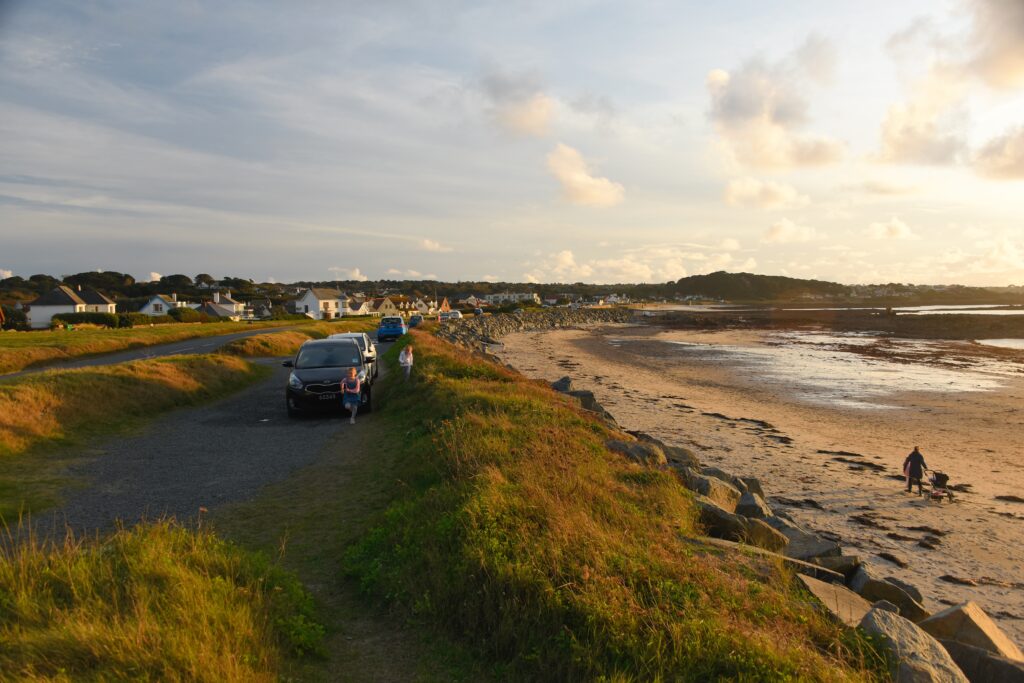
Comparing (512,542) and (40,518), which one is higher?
(512,542)

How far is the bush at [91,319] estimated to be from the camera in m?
54.8

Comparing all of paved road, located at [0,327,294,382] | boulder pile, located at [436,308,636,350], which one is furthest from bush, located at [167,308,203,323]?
paved road, located at [0,327,294,382]

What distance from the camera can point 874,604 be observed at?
19.2ft

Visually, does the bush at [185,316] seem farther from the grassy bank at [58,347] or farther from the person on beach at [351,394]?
the person on beach at [351,394]

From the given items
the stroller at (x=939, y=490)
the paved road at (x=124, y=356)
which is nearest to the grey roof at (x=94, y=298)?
the paved road at (x=124, y=356)

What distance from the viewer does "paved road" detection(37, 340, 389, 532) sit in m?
8.23

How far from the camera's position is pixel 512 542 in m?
5.77

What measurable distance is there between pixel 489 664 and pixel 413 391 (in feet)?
41.8

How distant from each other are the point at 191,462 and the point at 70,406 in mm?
5234

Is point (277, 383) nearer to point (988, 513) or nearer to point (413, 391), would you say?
point (413, 391)

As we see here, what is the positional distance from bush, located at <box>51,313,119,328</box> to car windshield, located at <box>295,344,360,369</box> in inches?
1882

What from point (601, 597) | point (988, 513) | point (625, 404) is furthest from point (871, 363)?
point (601, 597)

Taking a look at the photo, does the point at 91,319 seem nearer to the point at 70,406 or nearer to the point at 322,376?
the point at 70,406

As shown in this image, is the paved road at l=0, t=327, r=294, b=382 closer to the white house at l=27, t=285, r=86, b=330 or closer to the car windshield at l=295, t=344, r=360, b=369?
the car windshield at l=295, t=344, r=360, b=369
